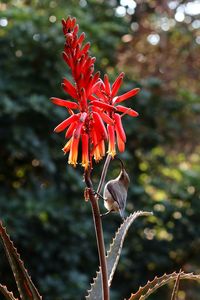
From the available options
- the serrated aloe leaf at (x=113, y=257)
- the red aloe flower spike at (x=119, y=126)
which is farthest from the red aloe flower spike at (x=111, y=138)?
the serrated aloe leaf at (x=113, y=257)

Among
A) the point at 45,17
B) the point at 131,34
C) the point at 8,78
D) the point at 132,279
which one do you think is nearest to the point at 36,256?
the point at 132,279

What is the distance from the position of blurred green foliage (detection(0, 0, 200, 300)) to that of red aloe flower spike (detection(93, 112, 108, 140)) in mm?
2245

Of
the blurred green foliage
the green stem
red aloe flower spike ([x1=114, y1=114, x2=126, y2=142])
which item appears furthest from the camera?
the blurred green foliage

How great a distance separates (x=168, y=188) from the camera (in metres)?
3.86

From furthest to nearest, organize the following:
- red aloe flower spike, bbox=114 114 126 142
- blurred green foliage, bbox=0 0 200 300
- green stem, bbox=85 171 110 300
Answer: blurred green foliage, bbox=0 0 200 300, red aloe flower spike, bbox=114 114 126 142, green stem, bbox=85 171 110 300

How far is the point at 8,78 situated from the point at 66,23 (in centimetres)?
252

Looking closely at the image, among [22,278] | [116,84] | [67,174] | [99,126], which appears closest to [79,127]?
[99,126]

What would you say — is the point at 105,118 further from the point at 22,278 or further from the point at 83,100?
the point at 22,278

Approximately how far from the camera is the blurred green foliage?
128 inches

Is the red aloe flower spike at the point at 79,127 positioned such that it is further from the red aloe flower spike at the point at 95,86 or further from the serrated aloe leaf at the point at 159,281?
the serrated aloe leaf at the point at 159,281

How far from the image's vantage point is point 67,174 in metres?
3.43

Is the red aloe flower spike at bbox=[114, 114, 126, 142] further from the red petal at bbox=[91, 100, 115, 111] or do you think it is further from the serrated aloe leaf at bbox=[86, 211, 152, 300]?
the serrated aloe leaf at bbox=[86, 211, 152, 300]

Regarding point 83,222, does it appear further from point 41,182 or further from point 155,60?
point 155,60

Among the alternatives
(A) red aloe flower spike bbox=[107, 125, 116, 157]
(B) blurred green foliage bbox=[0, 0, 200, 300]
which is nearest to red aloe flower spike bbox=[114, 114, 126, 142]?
(A) red aloe flower spike bbox=[107, 125, 116, 157]
